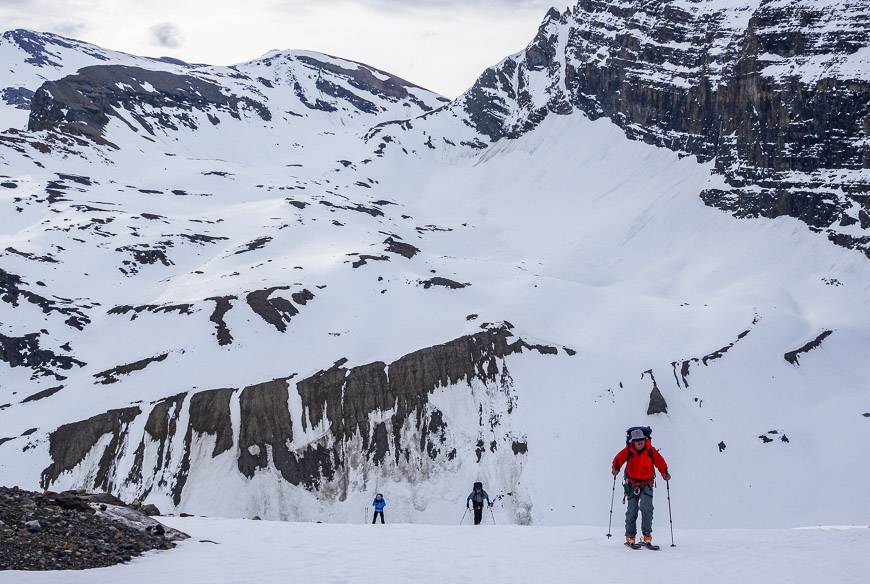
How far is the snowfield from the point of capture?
41.3 feet

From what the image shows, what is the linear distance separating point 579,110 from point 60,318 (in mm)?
112934

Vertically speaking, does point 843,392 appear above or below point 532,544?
above

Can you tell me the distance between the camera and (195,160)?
140250mm

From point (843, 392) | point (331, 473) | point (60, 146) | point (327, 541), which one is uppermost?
point (60, 146)

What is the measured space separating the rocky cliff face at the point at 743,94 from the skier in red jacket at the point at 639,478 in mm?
88891

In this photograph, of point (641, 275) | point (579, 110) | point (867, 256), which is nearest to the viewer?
point (867, 256)

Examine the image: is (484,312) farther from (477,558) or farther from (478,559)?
(478,559)

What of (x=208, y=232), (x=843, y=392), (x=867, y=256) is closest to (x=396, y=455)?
(x=843, y=392)

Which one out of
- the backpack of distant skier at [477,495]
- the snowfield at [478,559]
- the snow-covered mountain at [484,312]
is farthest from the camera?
the snow-covered mountain at [484,312]

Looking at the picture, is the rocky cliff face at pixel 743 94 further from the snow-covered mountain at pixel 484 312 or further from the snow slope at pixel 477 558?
the snow slope at pixel 477 558

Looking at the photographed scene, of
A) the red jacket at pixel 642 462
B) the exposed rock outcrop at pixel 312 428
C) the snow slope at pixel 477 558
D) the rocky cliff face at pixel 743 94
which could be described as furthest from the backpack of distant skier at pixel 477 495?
the rocky cliff face at pixel 743 94

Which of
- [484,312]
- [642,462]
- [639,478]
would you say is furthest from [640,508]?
[484,312]

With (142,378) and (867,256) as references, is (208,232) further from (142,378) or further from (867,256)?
(867,256)

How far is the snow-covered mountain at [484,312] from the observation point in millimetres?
57688
